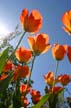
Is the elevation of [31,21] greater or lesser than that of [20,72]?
greater

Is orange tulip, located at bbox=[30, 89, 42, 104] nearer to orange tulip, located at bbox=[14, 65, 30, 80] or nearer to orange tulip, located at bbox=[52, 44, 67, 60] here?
orange tulip, located at bbox=[14, 65, 30, 80]

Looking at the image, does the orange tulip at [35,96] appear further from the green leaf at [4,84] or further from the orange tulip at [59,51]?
the green leaf at [4,84]

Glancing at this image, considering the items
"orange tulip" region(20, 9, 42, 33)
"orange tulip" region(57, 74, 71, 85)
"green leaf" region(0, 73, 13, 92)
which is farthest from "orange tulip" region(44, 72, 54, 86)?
"green leaf" region(0, 73, 13, 92)

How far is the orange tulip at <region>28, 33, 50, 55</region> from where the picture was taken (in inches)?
90.1

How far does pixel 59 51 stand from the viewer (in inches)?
95.0

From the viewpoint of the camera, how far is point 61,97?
2.53m

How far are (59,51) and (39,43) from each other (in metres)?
0.21

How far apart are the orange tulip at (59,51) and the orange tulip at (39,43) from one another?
14 centimetres

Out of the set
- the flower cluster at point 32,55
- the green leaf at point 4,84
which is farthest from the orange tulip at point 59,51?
the green leaf at point 4,84

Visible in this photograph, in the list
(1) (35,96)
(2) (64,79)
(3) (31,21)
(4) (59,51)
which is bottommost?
(1) (35,96)

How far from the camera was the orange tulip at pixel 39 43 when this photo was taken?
7.51ft

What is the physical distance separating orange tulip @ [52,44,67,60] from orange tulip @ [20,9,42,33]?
0.93 ft

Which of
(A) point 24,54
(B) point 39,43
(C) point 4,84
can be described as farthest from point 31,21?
(C) point 4,84

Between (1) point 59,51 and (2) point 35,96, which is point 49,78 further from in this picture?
(1) point 59,51
